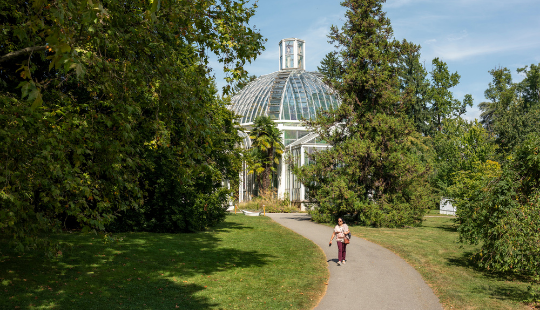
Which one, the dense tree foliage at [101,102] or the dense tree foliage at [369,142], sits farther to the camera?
the dense tree foliage at [369,142]

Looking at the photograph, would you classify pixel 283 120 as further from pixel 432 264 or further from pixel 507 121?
pixel 432 264

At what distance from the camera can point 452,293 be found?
8.47 m

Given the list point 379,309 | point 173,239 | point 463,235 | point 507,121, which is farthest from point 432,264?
point 507,121

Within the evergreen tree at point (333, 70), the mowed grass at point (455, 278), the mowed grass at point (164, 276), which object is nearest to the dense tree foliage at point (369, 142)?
the evergreen tree at point (333, 70)

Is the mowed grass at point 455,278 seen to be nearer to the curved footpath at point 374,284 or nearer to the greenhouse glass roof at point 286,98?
the curved footpath at point 374,284

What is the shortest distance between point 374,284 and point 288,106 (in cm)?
3362

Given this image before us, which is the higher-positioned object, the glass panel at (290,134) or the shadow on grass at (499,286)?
the glass panel at (290,134)

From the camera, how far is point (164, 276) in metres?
9.73

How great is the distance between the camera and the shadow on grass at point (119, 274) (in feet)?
24.7

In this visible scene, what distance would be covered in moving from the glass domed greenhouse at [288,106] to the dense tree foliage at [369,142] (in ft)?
35.6

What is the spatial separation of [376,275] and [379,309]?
288 cm

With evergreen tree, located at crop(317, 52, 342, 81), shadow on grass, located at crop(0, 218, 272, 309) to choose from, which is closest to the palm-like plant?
evergreen tree, located at crop(317, 52, 342, 81)

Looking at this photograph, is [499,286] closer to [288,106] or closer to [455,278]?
[455,278]

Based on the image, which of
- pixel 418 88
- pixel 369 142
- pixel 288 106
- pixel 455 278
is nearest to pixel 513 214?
pixel 455 278
